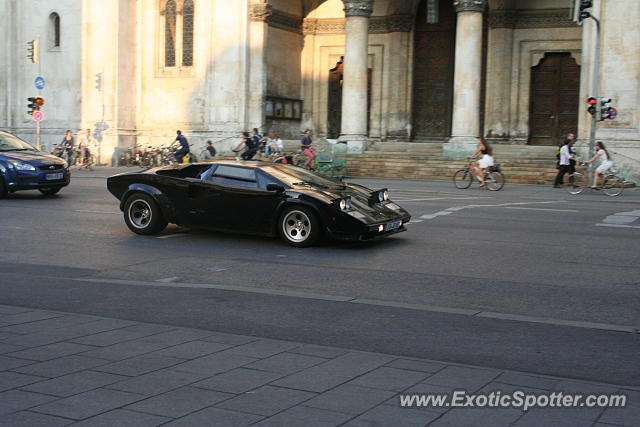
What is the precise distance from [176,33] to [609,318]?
3314 centimetres

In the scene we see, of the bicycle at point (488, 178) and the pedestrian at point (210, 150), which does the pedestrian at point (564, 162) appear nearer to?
the bicycle at point (488, 178)

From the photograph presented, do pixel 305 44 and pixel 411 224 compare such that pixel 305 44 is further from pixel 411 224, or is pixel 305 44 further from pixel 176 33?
pixel 411 224

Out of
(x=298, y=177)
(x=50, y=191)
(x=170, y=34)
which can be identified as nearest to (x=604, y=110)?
(x=298, y=177)

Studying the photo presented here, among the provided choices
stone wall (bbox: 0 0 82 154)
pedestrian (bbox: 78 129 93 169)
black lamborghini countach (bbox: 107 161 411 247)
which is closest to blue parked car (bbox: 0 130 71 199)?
black lamborghini countach (bbox: 107 161 411 247)

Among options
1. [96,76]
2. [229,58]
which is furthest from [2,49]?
[229,58]

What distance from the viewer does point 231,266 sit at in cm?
1068

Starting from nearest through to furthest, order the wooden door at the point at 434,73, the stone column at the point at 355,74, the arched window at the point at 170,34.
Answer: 1. the stone column at the point at 355,74
2. the arched window at the point at 170,34
3. the wooden door at the point at 434,73

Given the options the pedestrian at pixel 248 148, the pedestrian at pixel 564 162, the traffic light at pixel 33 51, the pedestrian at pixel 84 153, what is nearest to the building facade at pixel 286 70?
the pedestrian at pixel 84 153

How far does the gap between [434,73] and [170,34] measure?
12.5 metres

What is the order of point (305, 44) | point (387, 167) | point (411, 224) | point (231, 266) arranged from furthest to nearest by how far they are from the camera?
point (305, 44) → point (387, 167) → point (411, 224) → point (231, 266)

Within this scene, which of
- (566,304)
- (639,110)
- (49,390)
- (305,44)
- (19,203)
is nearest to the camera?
(49,390)

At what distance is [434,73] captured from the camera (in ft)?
127

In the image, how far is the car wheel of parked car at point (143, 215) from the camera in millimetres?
13336

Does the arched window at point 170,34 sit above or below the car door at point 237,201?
above
